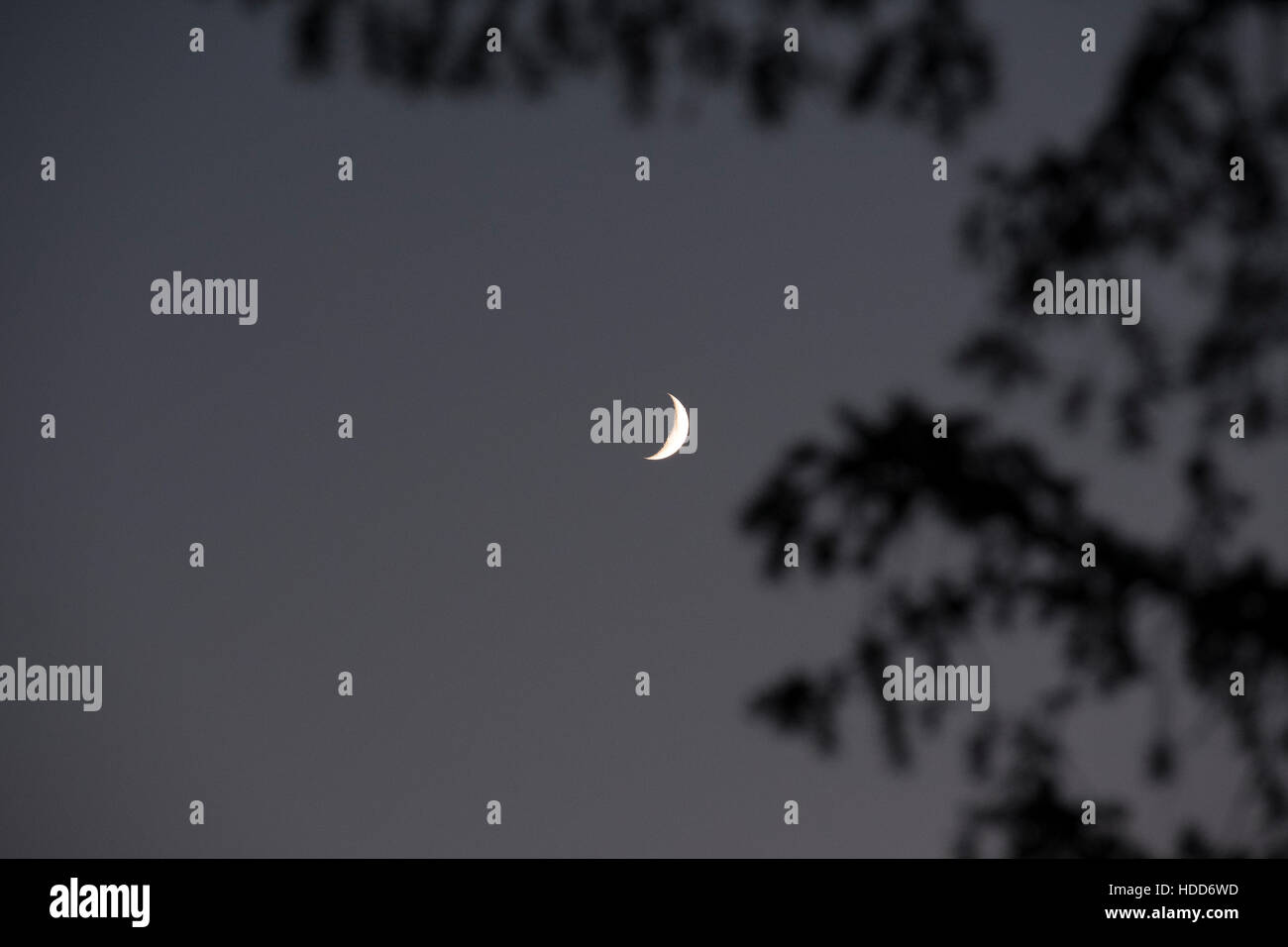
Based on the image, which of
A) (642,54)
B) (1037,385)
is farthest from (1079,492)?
(642,54)

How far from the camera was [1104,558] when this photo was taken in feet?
12.2

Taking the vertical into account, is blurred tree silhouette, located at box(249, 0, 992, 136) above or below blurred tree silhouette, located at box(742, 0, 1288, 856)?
above

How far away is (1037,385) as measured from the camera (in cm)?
372

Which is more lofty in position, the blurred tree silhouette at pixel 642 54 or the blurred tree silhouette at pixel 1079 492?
the blurred tree silhouette at pixel 642 54

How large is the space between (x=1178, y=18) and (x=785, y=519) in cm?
165

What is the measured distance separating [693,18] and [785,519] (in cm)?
132

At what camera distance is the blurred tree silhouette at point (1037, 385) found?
12.1 ft

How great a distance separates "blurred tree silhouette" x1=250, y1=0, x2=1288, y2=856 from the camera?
369 cm

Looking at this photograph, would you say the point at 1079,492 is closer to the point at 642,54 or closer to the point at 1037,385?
the point at 1037,385
